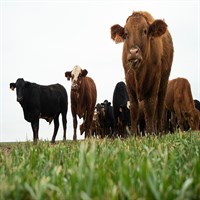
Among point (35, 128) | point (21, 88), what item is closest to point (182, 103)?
point (35, 128)

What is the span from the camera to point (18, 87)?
1565cm

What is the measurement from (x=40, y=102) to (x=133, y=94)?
8.84 meters

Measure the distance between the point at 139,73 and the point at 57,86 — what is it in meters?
11.7

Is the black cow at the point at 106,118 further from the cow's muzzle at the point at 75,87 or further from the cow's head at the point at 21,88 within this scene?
the cow's head at the point at 21,88

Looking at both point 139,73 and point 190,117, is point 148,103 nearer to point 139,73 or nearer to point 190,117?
point 139,73

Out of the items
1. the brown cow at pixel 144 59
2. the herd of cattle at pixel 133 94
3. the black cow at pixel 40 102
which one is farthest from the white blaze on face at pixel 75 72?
the brown cow at pixel 144 59

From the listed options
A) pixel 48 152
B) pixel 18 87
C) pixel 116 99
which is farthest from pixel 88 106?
pixel 48 152

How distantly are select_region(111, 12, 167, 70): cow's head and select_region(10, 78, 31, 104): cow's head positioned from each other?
23.9 ft

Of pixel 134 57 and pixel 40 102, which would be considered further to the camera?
pixel 40 102

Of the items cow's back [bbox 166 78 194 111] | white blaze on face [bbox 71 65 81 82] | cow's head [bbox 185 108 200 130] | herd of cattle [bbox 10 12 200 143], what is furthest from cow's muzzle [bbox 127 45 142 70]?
cow's back [bbox 166 78 194 111]

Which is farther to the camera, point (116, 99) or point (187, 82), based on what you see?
point (187, 82)

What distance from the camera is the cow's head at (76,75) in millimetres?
16734

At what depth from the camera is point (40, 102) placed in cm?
1738

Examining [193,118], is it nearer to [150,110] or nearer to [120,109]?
[120,109]
